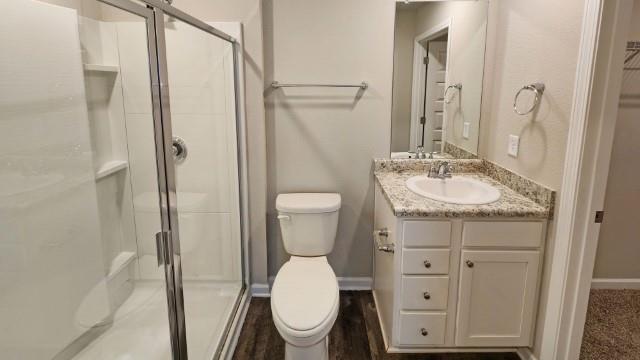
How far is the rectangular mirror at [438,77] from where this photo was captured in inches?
96.7

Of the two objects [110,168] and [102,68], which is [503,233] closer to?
[110,168]

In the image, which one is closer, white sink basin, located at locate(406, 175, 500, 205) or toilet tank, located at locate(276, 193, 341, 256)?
white sink basin, located at locate(406, 175, 500, 205)

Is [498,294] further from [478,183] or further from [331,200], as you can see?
[331,200]

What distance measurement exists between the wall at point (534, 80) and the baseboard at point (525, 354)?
0.05m

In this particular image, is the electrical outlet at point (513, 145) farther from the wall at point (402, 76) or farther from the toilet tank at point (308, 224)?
the toilet tank at point (308, 224)

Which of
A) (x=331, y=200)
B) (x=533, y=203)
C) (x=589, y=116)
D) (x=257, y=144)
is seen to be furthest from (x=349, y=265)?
(x=589, y=116)

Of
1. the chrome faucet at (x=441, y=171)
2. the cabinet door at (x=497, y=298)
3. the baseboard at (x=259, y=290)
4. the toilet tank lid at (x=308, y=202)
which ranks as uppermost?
the chrome faucet at (x=441, y=171)

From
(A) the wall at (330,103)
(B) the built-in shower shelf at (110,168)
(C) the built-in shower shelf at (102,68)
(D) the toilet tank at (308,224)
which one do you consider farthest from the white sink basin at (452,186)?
(C) the built-in shower shelf at (102,68)

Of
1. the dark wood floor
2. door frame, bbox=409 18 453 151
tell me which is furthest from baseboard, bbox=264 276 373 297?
door frame, bbox=409 18 453 151

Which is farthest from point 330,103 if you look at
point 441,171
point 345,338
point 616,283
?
point 616,283

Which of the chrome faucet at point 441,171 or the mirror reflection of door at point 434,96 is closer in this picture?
the chrome faucet at point 441,171

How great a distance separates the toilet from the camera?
69.1 inches

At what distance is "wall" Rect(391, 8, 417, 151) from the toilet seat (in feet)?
3.18

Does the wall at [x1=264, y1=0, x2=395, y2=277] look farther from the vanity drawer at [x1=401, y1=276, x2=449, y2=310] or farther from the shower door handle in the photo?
the shower door handle
